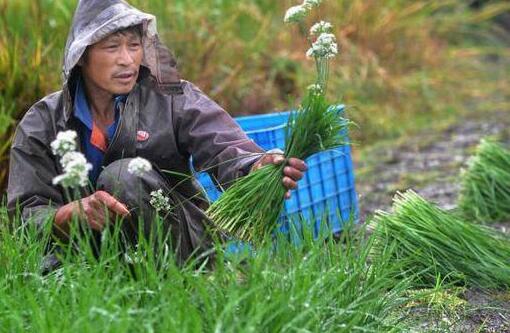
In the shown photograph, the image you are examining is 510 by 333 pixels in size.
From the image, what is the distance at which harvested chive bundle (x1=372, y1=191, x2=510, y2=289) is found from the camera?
3877 millimetres

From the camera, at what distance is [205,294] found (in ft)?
9.27

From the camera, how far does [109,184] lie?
366 cm

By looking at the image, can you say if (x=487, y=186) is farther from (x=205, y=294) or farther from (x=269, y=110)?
(x=205, y=294)

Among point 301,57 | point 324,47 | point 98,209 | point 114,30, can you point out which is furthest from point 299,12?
point 301,57

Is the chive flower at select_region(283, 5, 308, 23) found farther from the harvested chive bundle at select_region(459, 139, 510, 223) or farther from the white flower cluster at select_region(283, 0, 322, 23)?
the harvested chive bundle at select_region(459, 139, 510, 223)

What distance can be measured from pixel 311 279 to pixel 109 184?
0.90 meters

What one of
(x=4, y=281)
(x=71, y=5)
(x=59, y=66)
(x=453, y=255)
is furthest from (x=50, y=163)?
(x=71, y=5)

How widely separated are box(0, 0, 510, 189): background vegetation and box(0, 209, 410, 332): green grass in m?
2.17

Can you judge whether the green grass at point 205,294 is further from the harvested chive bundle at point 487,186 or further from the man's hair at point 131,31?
the harvested chive bundle at point 487,186

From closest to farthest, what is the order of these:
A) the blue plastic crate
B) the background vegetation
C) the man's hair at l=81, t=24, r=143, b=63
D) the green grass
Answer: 1. the green grass
2. the man's hair at l=81, t=24, r=143, b=63
3. the blue plastic crate
4. the background vegetation

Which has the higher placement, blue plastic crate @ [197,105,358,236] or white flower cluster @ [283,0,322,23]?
white flower cluster @ [283,0,322,23]

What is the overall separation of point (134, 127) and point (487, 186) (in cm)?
214

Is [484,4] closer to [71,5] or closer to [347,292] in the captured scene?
[71,5]

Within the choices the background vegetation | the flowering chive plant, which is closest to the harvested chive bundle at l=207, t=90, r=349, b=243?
the flowering chive plant
